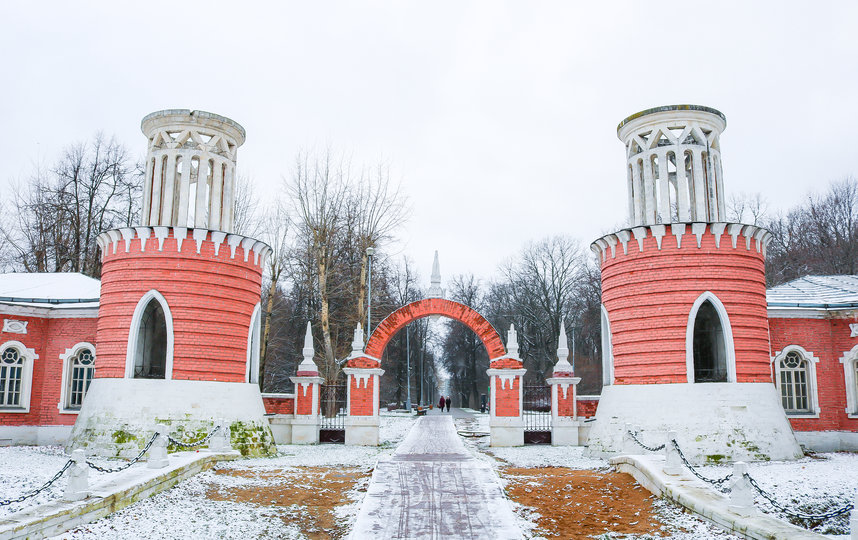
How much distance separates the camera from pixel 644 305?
57.9 feet

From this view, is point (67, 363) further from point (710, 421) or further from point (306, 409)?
point (710, 421)

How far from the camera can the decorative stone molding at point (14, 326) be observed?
809 inches

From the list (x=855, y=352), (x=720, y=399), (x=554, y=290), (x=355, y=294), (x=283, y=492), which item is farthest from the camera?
(x=554, y=290)

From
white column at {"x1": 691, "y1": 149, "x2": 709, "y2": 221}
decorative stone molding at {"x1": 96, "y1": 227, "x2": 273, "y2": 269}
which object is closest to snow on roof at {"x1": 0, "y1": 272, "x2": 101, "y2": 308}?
decorative stone molding at {"x1": 96, "y1": 227, "x2": 273, "y2": 269}

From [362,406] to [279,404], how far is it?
101 inches

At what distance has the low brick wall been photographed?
2192 centimetres

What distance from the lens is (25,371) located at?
20.7 metres

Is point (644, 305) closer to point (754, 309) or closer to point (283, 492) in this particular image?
point (754, 309)

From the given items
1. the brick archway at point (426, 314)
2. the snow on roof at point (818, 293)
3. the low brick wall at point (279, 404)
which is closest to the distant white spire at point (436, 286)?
the brick archway at point (426, 314)

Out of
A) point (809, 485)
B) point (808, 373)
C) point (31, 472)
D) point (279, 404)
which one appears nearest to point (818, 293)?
point (808, 373)

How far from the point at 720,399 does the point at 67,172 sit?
32.6 m

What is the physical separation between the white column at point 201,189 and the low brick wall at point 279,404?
606 cm

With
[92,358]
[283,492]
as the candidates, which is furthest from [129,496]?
[92,358]

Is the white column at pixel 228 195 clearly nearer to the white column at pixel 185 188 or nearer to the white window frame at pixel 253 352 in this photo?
the white column at pixel 185 188
